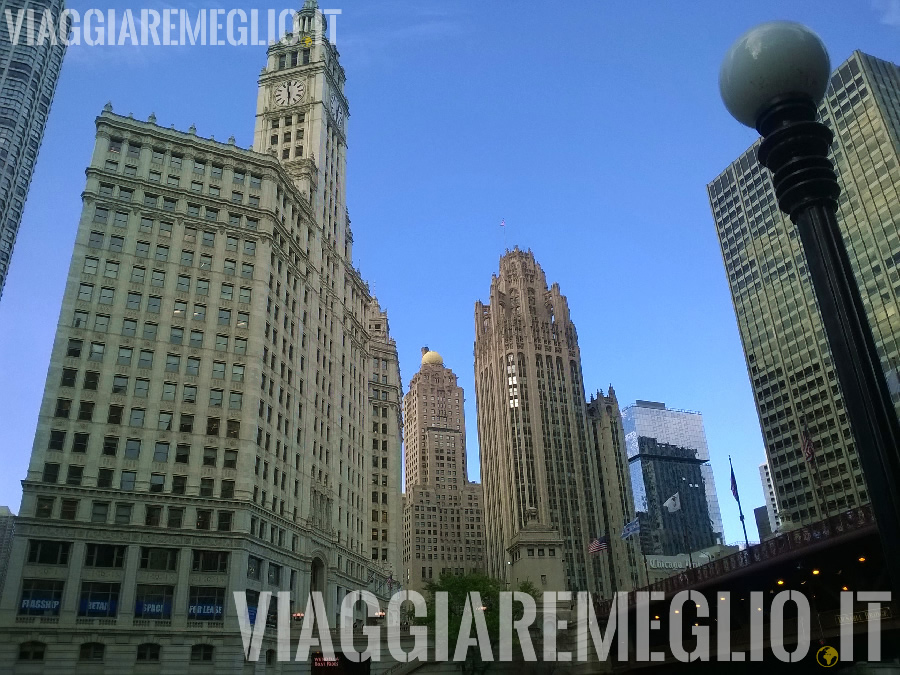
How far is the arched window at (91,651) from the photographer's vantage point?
6022cm

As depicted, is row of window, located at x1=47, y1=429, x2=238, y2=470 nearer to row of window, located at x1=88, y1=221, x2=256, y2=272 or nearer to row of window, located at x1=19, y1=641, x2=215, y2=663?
row of window, located at x1=19, y1=641, x2=215, y2=663

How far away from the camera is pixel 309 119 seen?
105 meters

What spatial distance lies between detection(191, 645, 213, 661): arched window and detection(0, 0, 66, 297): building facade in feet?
392

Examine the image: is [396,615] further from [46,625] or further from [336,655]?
[46,625]

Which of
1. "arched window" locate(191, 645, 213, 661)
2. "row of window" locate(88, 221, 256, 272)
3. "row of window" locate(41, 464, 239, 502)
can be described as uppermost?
"row of window" locate(88, 221, 256, 272)

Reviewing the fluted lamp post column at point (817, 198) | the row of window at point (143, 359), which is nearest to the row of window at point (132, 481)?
the row of window at point (143, 359)

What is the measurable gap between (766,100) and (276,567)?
70576 millimetres

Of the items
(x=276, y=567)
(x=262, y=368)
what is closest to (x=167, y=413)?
(x=262, y=368)

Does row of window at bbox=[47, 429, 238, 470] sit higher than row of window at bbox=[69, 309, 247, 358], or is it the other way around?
row of window at bbox=[69, 309, 247, 358]

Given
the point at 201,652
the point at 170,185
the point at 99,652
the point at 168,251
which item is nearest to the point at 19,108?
the point at 170,185

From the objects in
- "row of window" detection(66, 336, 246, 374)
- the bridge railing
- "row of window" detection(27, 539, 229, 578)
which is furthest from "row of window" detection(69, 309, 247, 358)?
the bridge railing

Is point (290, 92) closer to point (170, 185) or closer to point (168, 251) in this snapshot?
point (170, 185)

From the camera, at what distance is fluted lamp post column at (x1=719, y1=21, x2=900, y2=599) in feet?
38.3

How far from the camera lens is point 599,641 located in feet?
201
